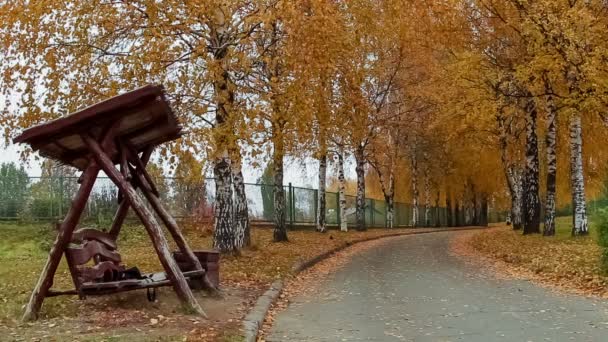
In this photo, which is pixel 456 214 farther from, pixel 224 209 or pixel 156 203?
pixel 156 203

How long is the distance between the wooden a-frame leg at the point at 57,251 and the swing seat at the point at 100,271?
193 mm

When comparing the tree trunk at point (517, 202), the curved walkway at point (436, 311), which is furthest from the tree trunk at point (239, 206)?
the tree trunk at point (517, 202)

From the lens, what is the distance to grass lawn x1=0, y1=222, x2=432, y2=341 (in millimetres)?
7316

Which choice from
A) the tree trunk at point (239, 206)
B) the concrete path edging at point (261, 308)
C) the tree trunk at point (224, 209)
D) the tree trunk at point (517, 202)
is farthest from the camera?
the tree trunk at point (517, 202)

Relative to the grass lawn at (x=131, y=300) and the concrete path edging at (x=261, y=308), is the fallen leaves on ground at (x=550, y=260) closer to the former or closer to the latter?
the concrete path edging at (x=261, y=308)

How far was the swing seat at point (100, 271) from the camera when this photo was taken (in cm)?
806

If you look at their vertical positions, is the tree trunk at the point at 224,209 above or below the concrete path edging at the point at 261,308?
above

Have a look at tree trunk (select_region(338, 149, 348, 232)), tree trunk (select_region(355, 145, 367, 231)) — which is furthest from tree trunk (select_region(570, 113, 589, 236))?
tree trunk (select_region(355, 145, 367, 231))

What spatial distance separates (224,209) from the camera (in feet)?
47.5

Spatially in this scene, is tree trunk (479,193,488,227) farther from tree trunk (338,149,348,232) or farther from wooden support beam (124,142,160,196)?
wooden support beam (124,142,160,196)

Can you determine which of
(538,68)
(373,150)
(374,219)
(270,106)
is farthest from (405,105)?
(270,106)

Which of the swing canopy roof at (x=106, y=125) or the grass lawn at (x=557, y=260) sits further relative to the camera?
the grass lawn at (x=557, y=260)

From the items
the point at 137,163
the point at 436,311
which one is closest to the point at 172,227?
the point at 137,163

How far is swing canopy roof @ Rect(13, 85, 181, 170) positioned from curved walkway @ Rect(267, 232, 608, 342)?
305 centimetres
